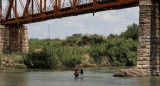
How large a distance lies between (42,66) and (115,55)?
44.1ft

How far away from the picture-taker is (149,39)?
52344mm

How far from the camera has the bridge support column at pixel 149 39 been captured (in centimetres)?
5234

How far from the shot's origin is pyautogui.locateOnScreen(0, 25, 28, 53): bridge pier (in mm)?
86188

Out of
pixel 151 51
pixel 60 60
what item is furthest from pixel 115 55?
pixel 151 51

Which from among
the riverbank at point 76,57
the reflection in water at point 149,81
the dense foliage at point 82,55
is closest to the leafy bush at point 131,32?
the dense foliage at point 82,55

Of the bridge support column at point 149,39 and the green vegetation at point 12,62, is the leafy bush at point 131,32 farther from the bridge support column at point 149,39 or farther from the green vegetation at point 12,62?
the bridge support column at point 149,39

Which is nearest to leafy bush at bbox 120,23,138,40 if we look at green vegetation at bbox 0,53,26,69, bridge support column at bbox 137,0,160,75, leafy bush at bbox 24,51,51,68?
leafy bush at bbox 24,51,51,68

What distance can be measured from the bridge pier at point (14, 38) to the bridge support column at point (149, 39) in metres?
38.0

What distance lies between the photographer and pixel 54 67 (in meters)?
Answer: 74.6

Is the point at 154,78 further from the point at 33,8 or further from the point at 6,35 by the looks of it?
the point at 6,35

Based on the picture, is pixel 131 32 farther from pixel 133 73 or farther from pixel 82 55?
pixel 133 73

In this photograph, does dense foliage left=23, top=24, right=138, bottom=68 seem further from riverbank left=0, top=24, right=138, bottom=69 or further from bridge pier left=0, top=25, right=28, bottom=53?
bridge pier left=0, top=25, right=28, bottom=53

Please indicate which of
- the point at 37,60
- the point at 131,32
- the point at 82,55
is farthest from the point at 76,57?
the point at 131,32

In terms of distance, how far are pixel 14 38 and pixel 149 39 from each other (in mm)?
40417
